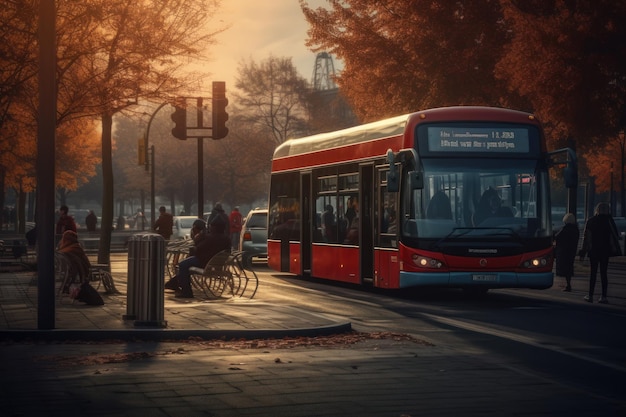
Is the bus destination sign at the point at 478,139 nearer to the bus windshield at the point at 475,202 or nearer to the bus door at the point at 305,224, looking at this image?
the bus windshield at the point at 475,202

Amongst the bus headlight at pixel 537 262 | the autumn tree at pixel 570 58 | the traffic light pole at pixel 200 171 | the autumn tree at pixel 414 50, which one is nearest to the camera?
the bus headlight at pixel 537 262

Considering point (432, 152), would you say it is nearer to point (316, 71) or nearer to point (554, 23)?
point (554, 23)

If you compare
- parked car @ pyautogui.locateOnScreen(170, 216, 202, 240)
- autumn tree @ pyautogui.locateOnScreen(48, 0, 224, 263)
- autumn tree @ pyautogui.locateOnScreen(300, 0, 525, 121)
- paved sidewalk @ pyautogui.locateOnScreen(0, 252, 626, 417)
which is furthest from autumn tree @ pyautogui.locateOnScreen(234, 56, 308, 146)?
paved sidewalk @ pyautogui.locateOnScreen(0, 252, 626, 417)

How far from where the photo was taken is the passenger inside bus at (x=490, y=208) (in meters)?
20.4

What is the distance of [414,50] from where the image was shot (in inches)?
1379

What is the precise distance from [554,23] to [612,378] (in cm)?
2032

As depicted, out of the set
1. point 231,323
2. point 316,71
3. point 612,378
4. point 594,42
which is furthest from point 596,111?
point 316,71

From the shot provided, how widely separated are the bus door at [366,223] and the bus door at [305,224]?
9.99 ft

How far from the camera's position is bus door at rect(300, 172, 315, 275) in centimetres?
2609

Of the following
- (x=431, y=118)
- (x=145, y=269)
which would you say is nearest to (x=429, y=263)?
(x=431, y=118)

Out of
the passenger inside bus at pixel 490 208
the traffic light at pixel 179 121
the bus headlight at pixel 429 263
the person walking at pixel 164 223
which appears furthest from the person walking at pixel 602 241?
the person walking at pixel 164 223

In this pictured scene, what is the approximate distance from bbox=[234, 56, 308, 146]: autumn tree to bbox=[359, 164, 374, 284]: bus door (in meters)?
56.8

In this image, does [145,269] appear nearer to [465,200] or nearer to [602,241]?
[465,200]

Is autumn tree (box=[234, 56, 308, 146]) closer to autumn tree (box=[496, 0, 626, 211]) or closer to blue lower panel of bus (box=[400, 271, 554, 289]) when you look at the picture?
autumn tree (box=[496, 0, 626, 211])
